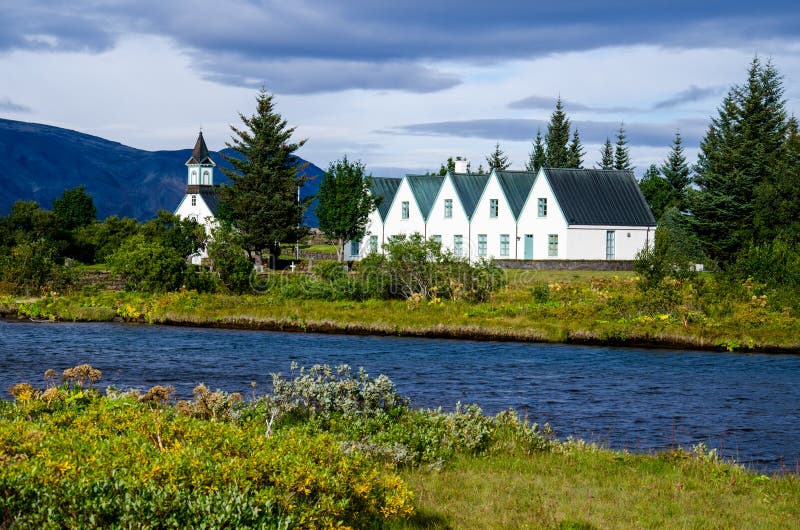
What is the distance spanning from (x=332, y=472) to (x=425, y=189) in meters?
61.8

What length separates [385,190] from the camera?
2955 inches

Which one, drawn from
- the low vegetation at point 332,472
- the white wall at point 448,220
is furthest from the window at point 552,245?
the low vegetation at point 332,472

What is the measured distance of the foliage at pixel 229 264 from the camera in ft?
139

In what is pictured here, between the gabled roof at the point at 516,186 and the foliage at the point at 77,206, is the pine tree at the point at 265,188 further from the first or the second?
the foliage at the point at 77,206

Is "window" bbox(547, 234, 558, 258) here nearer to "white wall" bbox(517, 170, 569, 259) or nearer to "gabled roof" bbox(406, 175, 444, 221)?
"white wall" bbox(517, 170, 569, 259)

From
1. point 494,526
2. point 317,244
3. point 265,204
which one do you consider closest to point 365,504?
point 494,526

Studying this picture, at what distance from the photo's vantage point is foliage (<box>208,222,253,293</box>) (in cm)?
4241

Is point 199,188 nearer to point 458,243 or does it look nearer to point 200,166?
point 200,166

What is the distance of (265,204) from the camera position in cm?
6400

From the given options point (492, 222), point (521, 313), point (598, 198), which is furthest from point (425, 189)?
point (521, 313)

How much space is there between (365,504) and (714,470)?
593 cm

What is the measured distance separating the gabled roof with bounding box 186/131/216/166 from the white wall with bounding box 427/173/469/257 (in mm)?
45966

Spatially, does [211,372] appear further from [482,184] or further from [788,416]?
[482,184]

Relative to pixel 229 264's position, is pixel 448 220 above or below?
above
